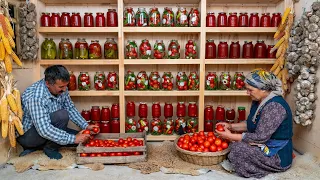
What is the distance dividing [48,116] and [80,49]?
1.20 metres

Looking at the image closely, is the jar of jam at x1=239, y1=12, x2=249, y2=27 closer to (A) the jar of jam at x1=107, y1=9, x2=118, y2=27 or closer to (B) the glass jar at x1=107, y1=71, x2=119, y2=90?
(A) the jar of jam at x1=107, y1=9, x2=118, y2=27

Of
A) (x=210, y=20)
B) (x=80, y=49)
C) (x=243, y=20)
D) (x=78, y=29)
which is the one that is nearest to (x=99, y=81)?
(x=80, y=49)

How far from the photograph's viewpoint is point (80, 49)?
4.04 metres

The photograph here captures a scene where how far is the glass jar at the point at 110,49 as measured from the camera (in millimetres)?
4051

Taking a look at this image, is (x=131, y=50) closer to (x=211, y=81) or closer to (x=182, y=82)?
(x=182, y=82)

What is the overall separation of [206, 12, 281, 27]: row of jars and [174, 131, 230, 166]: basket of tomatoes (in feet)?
Result: 5.35

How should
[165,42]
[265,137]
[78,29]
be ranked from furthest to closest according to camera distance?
[165,42] < [78,29] < [265,137]

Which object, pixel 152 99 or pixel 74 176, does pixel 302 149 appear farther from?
pixel 74 176

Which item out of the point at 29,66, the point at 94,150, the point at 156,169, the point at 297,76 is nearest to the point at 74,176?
the point at 94,150

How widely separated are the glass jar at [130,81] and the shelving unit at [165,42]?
81 mm

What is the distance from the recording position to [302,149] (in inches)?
143

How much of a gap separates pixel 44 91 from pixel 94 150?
0.83 metres

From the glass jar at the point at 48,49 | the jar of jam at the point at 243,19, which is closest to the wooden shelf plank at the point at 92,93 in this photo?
the glass jar at the point at 48,49

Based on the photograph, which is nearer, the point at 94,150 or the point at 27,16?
the point at 94,150
